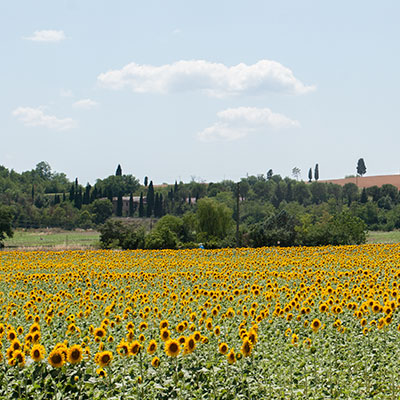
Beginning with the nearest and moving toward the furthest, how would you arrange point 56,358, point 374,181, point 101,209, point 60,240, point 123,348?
point 56,358 < point 123,348 < point 60,240 < point 101,209 < point 374,181

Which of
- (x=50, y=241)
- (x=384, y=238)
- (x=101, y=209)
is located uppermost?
(x=101, y=209)

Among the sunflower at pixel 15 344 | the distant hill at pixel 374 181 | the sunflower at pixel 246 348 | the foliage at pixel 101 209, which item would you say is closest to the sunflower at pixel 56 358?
the sunflower at pixel 15 344

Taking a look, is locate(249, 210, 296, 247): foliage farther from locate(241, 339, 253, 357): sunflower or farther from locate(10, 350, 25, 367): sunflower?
locate(10, 350, 25, 367): sunflower

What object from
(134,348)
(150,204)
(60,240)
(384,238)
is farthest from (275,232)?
(150,204)

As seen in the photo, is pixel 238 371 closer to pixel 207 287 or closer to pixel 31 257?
pixel 207 287

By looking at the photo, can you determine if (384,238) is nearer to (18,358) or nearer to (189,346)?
(189,346)

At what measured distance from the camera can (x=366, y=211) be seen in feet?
360

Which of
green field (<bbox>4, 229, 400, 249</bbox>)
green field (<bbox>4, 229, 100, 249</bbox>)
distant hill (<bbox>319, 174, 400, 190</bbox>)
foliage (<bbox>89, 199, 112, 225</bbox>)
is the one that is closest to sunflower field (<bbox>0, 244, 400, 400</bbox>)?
green field (<bbox>4, 229, 400, 249</bbox>)

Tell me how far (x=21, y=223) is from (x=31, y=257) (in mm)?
92597

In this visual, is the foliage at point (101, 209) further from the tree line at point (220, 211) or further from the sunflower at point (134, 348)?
the sunflower at point (134, 348)

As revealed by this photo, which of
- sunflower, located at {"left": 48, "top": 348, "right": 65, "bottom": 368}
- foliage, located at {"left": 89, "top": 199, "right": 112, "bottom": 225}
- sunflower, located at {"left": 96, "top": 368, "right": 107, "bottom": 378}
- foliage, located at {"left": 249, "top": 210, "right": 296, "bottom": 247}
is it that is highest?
foliage, located at {"left": 89, "top": 199, "right": 112, "bottom": 225}

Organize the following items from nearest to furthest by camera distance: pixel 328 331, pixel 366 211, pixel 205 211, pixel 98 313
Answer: pixel 328 331
pixel 98 313
pixel 205 211
pixel 366 211

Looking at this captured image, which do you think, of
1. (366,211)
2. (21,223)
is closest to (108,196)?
(21,223)

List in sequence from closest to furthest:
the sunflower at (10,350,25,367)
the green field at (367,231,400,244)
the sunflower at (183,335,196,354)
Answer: the sunflower at (10,350,25,367)
the sunflower at (183,335,196,354)
the green field at (367,231,400,244)
